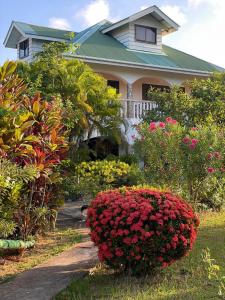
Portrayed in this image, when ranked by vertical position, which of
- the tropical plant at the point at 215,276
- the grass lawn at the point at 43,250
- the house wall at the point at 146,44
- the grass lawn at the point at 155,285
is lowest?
the grass lawn at the point at 43,250

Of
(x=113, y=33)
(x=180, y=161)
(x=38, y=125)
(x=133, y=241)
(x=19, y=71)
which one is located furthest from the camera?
(x=113, y=33)

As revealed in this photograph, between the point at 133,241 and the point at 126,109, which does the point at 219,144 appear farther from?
the point at 126,109

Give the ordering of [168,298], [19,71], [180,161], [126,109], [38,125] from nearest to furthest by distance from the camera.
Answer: [168,298]
[38,125]
[180,161]
[19,71]
[126,109]

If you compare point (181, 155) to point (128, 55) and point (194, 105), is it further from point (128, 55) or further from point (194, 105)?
point (128, 55)

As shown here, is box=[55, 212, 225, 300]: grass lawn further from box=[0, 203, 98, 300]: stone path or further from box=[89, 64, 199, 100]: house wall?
box=[89, 64, 199, 100]: house wall

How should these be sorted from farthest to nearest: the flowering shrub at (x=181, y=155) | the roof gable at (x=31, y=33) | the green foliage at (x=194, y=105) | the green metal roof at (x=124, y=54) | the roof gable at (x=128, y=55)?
the roof gable at (x=31, y=33) < the green metal roof at (x=124, y=54) < the roof gable at (x=128, y=55) < the green foliage at (x=194, y=105) < the flowering shrub at (x=181, y=155)

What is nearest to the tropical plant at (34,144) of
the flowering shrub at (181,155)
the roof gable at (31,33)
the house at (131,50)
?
the flowering shrub at (181,155)

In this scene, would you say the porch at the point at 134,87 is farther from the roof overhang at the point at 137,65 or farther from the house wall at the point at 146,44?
the house wall at the point at 146,44

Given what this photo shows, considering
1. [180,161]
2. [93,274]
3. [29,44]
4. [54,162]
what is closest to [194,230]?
[93,274]

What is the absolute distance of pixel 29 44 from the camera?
819 inches

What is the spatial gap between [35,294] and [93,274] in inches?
41.9

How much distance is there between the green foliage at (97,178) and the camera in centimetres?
1073

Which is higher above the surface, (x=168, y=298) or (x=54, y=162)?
(x=54, y=162)

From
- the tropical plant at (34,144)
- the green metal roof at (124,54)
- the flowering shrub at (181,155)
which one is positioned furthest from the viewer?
the green metal roof at (124,54)
